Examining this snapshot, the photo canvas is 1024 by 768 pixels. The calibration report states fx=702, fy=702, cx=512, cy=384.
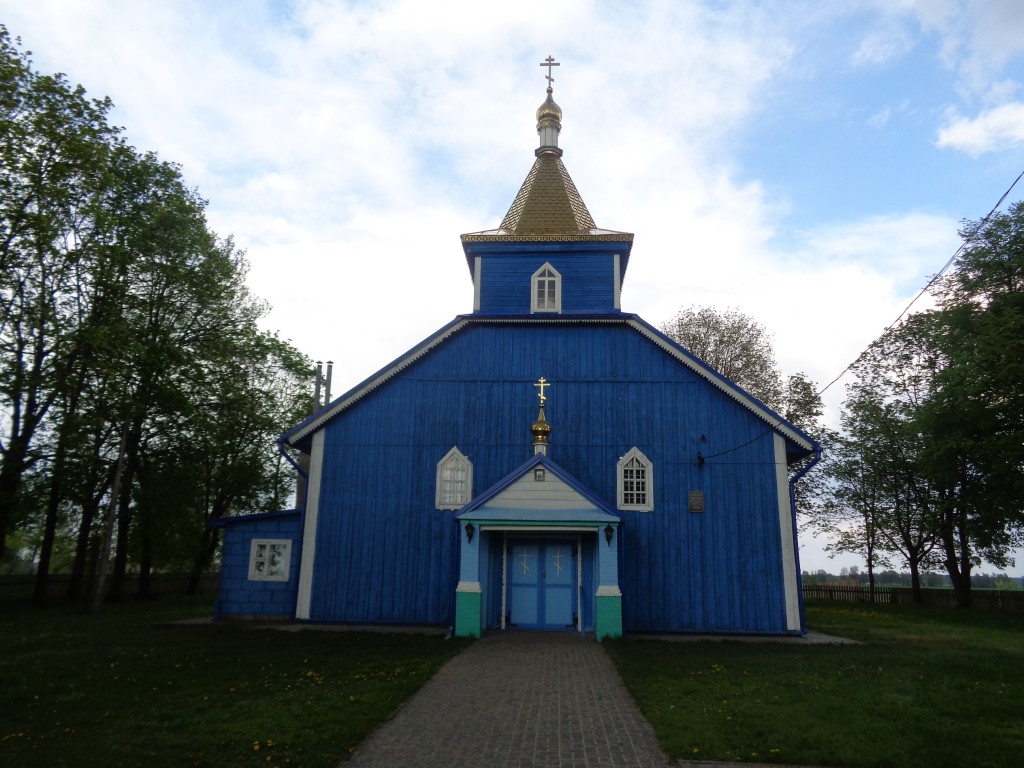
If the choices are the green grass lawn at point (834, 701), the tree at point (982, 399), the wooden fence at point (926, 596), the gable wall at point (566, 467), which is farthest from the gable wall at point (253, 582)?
the wooden fence at point (926, 596)

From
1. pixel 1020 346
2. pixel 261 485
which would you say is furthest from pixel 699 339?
pixel 261 485

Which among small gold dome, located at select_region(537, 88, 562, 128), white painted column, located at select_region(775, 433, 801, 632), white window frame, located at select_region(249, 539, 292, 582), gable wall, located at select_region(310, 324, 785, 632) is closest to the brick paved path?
gable wall, located at select_region(310, 324, 785, 632)

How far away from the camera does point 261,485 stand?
116 ft

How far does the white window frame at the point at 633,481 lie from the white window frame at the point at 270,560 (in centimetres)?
838

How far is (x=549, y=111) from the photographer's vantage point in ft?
72.2

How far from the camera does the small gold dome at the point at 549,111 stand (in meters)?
22.0

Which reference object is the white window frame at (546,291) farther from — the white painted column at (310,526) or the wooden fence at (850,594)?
the wooden fence at (850,594)

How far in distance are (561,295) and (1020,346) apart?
51.3ft

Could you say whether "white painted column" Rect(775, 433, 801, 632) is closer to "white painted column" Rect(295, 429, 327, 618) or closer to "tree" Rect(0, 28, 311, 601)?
"white painted column" Rect(295, 429, 327, 618)

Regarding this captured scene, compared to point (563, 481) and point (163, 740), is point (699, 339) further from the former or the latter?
point (163, 740)

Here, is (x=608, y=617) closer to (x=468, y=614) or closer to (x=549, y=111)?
(x=468, y=614)

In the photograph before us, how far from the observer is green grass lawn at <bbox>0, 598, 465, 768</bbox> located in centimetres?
682

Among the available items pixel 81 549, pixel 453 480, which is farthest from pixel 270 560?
pixel 81 549

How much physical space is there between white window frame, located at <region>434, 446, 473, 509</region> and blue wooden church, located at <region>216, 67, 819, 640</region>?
4 centimetres
